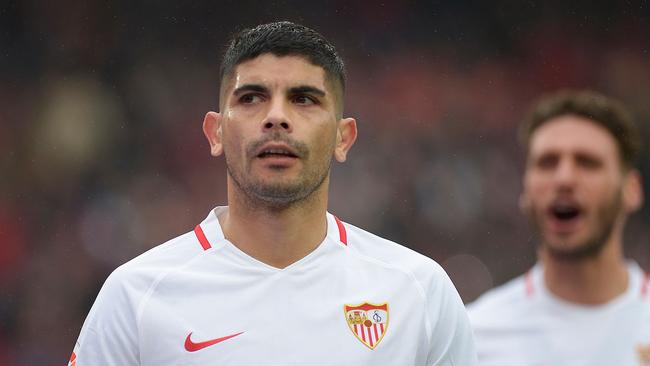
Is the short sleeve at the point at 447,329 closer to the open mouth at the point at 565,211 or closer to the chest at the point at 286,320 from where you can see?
the chest at the point at 286,320

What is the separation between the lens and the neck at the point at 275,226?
315cm

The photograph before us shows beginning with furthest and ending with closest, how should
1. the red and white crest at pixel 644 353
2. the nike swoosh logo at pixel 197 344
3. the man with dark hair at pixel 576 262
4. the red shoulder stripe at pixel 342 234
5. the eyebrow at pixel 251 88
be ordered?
the man with dark hair at pixel 576 262 < the red and white crest at pixel 644 353 < the red shoulder stripe at pixel 342 234 < the eyebrow at pixel 251 88 < the nike swoosh logo at pixel 197 344

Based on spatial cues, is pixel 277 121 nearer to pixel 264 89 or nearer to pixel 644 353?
pixel 264 89

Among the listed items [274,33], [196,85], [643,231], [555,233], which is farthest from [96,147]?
[274,33]

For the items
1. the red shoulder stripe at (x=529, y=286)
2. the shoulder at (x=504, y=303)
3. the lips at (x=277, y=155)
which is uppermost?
the lips at (x=277, y=155)

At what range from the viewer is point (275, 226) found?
125 inches

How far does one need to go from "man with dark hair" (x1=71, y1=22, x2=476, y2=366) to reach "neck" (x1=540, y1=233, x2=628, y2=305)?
1810 millimetres

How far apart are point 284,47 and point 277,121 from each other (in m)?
0.28

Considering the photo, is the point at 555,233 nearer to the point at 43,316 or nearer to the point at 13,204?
the point at 43,316

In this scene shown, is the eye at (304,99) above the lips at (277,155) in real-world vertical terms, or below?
above

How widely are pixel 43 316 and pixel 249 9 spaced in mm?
5096

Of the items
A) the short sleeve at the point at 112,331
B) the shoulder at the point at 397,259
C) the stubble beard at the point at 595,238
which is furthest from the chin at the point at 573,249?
the short sleeve at the point at 112,331

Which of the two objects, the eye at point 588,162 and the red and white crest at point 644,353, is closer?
the red and white crest at point 644,353

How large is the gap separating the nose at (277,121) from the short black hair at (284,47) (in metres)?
→ 0.21
